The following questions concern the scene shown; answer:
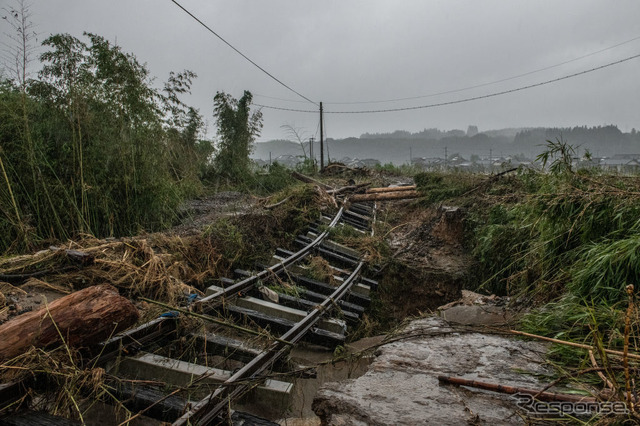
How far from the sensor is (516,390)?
2.27 m

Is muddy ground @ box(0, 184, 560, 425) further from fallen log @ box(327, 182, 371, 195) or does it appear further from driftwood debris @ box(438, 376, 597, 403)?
fallen log @ box(327, 182, 371, 195)

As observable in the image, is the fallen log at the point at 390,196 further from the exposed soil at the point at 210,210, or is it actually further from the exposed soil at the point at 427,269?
the exposed soil at the point at 210,210

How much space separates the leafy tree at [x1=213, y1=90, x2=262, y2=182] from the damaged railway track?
10.0 m

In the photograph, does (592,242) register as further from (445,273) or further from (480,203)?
(480,203)

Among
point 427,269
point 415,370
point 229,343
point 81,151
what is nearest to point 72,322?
point 229,343

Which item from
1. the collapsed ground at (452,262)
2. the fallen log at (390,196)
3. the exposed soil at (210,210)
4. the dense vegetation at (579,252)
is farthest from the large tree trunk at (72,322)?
the fallen log at (390,196)

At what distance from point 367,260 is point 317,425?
432 cm

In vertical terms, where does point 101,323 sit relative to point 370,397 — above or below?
above

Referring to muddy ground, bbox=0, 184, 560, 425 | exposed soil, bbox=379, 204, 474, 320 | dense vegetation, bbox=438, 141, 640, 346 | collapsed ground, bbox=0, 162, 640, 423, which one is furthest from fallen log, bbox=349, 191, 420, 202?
dense vegetation, bbox=438, 141, 640, 346

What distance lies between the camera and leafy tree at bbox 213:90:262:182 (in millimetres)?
15508

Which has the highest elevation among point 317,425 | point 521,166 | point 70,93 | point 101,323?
point 70,93

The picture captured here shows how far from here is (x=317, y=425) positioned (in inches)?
112

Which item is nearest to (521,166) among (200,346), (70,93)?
(200,346)

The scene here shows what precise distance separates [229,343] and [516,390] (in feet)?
7.58
